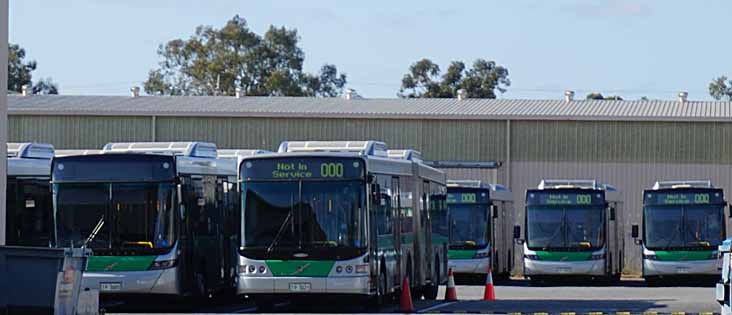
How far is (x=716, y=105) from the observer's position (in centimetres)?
5859

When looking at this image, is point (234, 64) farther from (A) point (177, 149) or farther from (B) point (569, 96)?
(A) point (177, 149)

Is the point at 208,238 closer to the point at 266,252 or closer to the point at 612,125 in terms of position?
the point at 266,252

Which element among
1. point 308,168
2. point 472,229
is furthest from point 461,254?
point 308,168

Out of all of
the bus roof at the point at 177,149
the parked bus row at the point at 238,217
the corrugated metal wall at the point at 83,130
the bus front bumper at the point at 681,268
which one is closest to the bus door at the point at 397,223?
the parked bus row at the point at 238,217

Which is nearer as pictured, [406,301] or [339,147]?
[406,301]

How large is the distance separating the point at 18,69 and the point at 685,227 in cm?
6863

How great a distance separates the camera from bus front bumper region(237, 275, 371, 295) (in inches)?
998

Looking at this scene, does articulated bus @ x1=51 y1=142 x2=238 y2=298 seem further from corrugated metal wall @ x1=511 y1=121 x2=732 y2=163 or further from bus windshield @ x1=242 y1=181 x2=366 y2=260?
corrugated metal wall @ x1=511 y1=121 x2=732 y2=163

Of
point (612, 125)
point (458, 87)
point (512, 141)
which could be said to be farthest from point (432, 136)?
point (458, 87)

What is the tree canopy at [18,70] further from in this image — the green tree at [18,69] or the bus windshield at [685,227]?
the bus windshield at [685,227]

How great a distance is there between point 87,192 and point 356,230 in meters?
4.64

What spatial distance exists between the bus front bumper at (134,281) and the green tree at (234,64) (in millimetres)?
62083

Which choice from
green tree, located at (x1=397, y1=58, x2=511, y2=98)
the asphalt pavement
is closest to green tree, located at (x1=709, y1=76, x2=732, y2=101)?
green tree, located at (x1=397, y1=58, x2=511, y2=98)

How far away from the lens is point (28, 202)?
96.8ft
